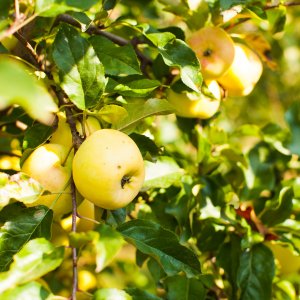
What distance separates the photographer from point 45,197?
97 centimetres

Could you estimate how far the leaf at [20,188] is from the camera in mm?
894

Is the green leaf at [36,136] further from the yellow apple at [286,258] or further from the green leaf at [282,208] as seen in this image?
the yellow apple at [286,258]

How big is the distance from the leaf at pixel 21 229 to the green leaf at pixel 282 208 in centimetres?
59

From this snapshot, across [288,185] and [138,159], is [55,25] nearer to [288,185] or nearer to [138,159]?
[138,159]

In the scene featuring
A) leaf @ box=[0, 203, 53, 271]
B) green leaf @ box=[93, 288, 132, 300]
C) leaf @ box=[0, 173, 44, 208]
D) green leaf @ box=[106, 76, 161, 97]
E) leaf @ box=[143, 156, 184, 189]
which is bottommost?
leaf @ box=[143, 156, 184, 189]

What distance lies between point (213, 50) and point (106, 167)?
18.5 inches

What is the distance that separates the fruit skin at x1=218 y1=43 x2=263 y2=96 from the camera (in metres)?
1.31

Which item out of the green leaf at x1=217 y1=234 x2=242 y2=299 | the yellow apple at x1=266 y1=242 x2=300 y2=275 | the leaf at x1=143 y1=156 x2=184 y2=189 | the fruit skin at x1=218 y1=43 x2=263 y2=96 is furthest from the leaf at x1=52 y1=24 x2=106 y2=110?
the yellow apple at x1=266 y1=242 x2=300 y2=275

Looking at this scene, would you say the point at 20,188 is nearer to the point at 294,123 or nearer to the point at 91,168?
the point at 91,168

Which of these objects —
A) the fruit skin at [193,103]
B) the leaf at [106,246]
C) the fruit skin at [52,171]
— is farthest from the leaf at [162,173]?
the leaf at [106,246]

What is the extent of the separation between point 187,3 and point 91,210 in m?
0.56

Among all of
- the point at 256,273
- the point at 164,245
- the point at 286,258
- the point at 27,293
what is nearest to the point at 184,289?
the point at 256,273

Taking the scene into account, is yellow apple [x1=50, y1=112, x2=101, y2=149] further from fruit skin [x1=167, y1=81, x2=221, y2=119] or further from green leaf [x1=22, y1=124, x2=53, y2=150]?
fruit skin [x1=167, y1=81, x2=221, y2=119]

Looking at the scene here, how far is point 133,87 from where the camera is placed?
106 cm
